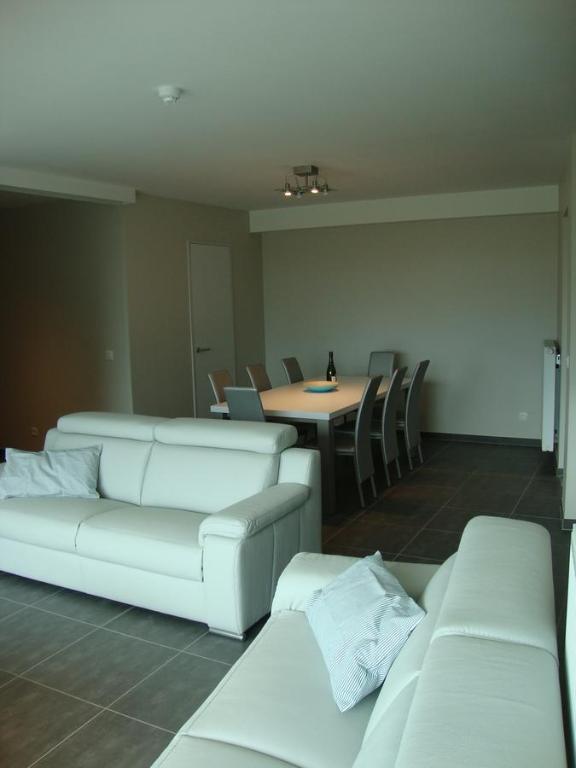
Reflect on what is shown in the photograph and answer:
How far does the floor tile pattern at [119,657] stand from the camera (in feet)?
7.93

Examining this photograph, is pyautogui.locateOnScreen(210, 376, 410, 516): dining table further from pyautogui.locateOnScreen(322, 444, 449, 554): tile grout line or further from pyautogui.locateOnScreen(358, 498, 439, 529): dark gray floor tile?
pyautogui.locateOnScreen(358, 498, 439, 529): dark gray floor tile

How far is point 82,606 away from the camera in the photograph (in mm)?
3502

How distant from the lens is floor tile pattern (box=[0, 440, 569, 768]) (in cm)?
242

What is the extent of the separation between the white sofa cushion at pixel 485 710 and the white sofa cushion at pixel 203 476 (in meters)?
2.25

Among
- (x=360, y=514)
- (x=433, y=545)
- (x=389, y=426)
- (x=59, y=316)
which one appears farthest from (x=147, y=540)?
(x=59, y=316)

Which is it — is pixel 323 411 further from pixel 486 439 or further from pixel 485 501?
pixel 486 439

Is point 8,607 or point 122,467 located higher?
point 122,467

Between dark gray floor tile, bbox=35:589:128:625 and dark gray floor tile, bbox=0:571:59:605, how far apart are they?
0.06 meters

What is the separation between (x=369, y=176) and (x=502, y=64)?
9.31 feet

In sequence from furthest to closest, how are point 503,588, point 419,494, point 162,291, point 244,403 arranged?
point 162,291 < point 419,494 < point 244,403 < point 503,588

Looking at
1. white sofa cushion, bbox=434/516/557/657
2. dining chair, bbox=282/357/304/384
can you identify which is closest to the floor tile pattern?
white sofa cushion, bbox=434/516/557/657

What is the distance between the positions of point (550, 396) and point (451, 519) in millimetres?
2143

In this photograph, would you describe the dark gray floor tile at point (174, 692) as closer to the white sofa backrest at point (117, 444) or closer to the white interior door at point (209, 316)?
the white sofa backrest at point (117, 444)

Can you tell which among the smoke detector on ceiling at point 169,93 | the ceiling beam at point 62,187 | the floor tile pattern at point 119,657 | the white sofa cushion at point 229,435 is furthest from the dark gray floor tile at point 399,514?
the ceiling beam at point 62,187
